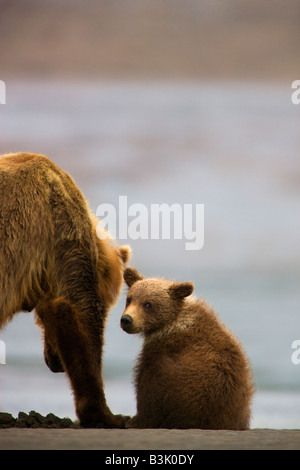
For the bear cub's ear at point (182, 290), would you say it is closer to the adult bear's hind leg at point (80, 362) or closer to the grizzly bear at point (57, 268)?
the grizzly bear at point (57, 268)

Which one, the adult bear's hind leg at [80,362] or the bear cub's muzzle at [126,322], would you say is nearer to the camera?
the adult bear's hind leg at [80,362]

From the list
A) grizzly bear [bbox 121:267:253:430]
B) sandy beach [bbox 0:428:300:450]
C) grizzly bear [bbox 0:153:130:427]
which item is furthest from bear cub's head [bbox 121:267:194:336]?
sandy beach [bbox 0:428:300:450]

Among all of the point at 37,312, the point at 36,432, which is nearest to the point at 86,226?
the point at 37,312

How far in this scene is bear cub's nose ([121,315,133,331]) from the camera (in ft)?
16.8

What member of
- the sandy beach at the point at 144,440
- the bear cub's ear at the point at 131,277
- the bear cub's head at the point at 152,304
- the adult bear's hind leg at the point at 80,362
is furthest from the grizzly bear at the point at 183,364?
the sandy beach at the point at 144,440

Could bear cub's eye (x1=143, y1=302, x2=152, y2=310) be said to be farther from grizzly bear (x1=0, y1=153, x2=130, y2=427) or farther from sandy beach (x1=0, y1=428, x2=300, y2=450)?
sandy beach (x1=0, y1=428, x2=300, y2=450)

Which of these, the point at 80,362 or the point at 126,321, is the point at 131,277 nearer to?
the point at 126,321

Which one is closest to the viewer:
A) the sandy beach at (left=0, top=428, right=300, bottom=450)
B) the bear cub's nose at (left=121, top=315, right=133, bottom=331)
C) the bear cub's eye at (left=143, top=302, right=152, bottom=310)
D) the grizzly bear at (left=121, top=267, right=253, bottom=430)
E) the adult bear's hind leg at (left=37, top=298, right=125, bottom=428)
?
the sandy beach at (left=0, top=428, right=300, bottom=450)

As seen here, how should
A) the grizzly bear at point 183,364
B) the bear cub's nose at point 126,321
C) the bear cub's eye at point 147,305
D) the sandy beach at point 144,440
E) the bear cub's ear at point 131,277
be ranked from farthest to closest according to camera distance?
the bear cub's ear at point 131,277 < the bear cub's eye at point 147,305 < the bear cub's nose at point 126,321 < the grizzly bear at point 183,364 < the sandy beach at point 144,440

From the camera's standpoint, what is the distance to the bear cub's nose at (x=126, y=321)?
511cm

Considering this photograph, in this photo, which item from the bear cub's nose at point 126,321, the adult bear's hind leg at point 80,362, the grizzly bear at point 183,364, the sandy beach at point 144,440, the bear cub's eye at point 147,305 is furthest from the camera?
the bear cub's eye at point 147,305

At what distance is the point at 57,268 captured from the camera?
5281mm

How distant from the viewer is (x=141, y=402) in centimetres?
494
